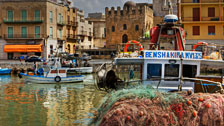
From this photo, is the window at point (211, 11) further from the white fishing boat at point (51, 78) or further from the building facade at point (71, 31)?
the building facade at point (71, 31)

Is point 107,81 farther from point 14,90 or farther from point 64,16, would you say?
point 64,16

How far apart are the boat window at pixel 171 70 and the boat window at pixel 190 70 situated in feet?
1.42

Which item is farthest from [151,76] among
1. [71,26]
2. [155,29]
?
[71,26]

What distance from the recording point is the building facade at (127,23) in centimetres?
6334

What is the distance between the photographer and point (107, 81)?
11.9 metres

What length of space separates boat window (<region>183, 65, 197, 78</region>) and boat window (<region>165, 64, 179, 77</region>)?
0.43 m

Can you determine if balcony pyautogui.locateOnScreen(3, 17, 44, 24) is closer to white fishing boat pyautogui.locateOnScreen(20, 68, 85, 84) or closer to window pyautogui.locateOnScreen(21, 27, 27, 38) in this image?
window pyautogui.locateOnScreen(21, 27, 27, 38)

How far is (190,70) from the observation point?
11.1 m

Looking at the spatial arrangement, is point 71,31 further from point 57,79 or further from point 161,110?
point 161,110

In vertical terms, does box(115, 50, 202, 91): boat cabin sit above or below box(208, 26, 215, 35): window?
below

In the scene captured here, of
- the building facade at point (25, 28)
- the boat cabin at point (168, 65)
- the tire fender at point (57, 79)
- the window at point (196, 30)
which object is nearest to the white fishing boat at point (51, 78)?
the tire fender at point (57, 79)

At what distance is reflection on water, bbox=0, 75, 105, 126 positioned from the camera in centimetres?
1434

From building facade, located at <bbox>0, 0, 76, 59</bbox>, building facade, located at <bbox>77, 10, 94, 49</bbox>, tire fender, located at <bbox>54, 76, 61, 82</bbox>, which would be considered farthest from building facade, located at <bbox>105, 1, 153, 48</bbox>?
tire fender, located at <bbox>54, 76, 61, 82</bbox>

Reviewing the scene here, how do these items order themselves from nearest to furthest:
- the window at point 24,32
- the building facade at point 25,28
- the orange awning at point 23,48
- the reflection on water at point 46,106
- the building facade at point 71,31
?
1. the reflection on water at point 46,106
2. the orange awning at point 23,48
3. the building facade at point 25,28
4. the window at point 24,32
5. the building facade at point 71,31
